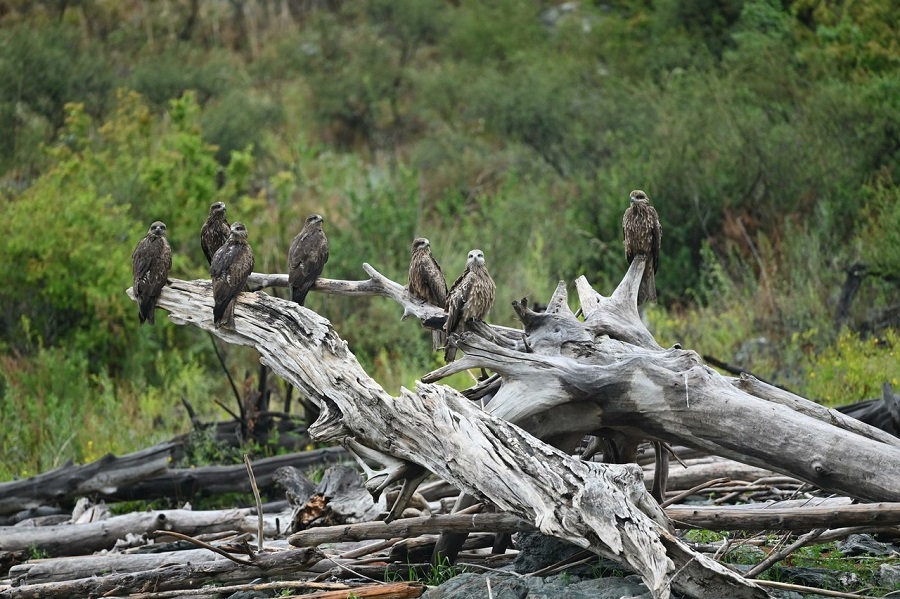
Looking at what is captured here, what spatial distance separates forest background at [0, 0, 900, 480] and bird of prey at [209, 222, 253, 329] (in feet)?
17.0

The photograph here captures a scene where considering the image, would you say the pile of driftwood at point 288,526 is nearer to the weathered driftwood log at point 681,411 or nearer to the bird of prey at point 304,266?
the weathered driftwood log at point 681,411

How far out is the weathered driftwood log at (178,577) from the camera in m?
5.97

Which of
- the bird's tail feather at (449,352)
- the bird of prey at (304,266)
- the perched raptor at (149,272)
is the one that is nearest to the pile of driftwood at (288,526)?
the bird's tail feather at (449,352)

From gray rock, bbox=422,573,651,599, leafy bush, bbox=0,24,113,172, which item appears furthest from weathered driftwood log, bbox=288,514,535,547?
leafy bush, bbox=0,24,113,172

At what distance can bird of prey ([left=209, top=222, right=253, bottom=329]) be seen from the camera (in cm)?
631

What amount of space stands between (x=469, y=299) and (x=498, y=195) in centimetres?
1116

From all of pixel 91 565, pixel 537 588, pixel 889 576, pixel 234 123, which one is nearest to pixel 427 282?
pixel 537 588

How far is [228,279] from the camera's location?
20.7ft

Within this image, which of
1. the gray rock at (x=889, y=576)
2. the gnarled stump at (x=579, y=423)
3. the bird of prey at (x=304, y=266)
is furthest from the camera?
the bird of prey at (x=304, y=266)

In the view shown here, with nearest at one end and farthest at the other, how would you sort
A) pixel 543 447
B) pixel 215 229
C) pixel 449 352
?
pixel 543 447 < pixel 449 352 < pixel 215 229

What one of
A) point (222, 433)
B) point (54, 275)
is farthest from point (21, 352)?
point (222, 433)

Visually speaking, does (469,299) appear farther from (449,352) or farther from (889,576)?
(889,576)

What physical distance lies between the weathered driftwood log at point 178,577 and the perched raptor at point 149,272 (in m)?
1.67

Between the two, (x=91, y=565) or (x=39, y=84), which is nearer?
(x=91, y=565)
